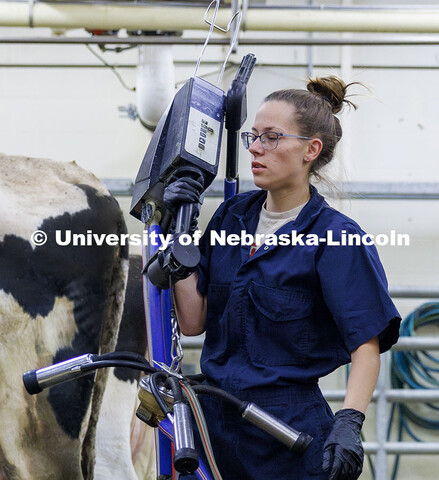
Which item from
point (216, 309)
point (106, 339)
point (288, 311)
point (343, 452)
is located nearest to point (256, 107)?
point (106, 339)

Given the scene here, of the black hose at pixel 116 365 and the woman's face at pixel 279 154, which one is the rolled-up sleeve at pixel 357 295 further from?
the black hose at pixel 116 365

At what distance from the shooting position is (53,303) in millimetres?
2551

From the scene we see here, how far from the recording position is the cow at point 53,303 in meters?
2.46

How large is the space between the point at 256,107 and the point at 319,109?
3.38m

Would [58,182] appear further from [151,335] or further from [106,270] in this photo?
[151,335]

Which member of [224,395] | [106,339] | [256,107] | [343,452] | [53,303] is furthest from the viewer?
[256,107]

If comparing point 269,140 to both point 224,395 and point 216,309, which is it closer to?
point 216,309

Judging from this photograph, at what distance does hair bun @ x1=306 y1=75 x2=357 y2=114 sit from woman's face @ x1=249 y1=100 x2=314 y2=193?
0.15 meters

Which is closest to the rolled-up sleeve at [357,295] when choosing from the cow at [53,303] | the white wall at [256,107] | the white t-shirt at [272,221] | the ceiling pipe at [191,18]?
the white t-shirt at [272,221]

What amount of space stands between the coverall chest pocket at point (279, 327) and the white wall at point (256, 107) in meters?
3.39

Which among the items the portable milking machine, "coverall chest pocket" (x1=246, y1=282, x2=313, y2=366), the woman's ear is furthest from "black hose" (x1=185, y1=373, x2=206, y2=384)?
the woman's ear

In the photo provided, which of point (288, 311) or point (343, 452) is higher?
point (288, 311)

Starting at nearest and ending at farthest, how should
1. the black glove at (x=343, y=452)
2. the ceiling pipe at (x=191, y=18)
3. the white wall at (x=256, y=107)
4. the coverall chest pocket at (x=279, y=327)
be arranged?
1. the black glove at (x=343, y=452)
2. the coverall chest pocket at (x=279, y=327)
3. the ceiling pipe at (x=191, y=18)
4. the white wall at (x=256, y=107)

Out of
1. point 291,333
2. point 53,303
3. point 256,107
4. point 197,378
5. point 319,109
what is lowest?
point 197,378
